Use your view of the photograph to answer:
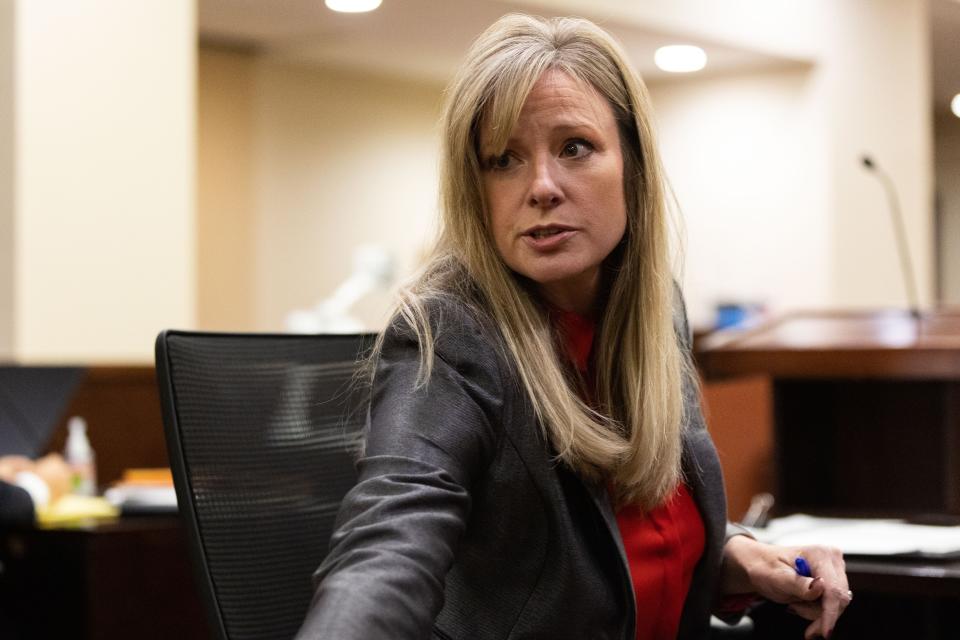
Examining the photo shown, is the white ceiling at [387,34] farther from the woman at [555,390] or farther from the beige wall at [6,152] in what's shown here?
the woman at [555,390]

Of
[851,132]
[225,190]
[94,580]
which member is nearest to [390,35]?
[225,190]

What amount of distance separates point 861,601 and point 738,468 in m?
1.91

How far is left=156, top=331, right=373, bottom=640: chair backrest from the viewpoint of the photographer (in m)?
1.46

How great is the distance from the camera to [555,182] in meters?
1.39

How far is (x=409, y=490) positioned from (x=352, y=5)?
5.47 m

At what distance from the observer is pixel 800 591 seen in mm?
1464

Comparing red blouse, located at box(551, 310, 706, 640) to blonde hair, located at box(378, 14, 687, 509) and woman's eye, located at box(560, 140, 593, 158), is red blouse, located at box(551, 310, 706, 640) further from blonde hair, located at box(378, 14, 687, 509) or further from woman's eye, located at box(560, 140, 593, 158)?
woman's eye, located at box(560, 140, 593, 158)

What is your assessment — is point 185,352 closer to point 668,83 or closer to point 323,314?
point 323,314

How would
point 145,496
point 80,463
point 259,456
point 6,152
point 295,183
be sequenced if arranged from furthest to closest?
1. point 295,183
2. point 6,152
3. point 80,463
4. point 145,496
5. point 259,456

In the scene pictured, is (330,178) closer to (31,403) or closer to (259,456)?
(31,403)

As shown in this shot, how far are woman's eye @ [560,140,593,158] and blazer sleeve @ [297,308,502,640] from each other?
216mm

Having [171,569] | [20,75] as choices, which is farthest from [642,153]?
[20,75]

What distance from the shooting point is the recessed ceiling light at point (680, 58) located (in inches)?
298

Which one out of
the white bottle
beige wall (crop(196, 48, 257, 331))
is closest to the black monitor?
the white bottle
